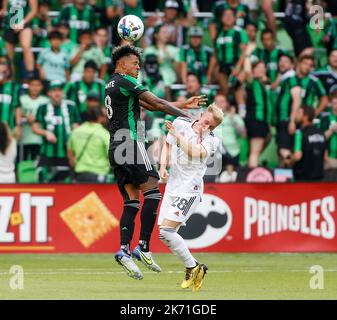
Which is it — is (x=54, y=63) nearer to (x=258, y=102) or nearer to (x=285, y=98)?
(x=258, y=102)

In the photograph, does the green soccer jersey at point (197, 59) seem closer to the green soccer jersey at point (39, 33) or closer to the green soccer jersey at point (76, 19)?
the green soccer jersey at point (76, 19)

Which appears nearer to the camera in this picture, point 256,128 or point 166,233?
point 166,233

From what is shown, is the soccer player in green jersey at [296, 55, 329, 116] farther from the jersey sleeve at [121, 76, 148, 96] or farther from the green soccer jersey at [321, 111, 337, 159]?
the jersey sleeve at [121, 76, 148, 96]

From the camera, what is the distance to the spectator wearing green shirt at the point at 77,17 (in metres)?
21.4

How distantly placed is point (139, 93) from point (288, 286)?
2810 mm

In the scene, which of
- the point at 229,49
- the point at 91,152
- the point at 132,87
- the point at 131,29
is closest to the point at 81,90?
the point at 91,152

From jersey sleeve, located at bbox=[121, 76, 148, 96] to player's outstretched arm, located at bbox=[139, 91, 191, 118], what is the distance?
55 millimetres

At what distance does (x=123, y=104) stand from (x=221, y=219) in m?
5.42

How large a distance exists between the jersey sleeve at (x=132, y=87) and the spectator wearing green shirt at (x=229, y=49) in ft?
27.5

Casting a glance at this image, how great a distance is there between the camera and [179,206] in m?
12.2

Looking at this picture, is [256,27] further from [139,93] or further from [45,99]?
[139,93]

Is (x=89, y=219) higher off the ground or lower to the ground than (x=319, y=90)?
lower

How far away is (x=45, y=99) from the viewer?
64.5 ft

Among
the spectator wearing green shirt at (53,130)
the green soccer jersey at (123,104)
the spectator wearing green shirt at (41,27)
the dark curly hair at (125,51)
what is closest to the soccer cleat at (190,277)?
the green soccer jersey at (123,104)
